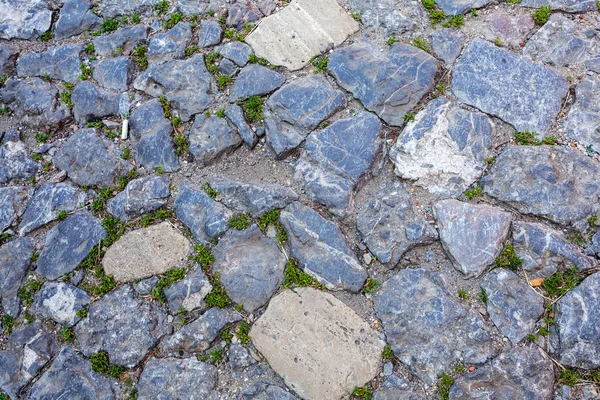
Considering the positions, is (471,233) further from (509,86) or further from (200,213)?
(200,213)

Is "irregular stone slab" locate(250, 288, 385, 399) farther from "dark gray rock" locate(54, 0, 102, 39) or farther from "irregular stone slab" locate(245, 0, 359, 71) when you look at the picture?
"dark gray rock" locate(54, 0, 102, 39)

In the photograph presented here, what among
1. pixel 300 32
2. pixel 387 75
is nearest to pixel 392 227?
pixel 387 75

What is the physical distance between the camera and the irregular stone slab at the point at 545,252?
3793mm

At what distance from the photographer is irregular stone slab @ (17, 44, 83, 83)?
16.7 ft

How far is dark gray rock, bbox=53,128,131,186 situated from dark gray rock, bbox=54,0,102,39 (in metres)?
1.24

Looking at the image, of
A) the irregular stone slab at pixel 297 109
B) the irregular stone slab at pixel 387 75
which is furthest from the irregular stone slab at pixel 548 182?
the irregular stone slab at pixel 297 109

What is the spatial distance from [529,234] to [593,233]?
453 mm

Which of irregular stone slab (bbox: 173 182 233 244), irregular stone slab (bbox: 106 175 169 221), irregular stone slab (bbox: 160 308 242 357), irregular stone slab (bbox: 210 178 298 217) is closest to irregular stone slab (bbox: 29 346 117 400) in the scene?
irregular stone slab (bbox: 160 308 242 357)

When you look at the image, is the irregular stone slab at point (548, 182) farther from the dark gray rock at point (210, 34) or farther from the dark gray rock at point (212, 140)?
the dark gray rock at point (210, 34)

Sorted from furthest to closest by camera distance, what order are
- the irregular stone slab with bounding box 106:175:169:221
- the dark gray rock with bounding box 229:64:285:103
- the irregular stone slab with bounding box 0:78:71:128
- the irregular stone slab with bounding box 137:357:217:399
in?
the irregular stone slab with bounding box 0:78:71:128 → the dark gray rock with bounding box 229:64:285:103 → the irregular stone slab with bounding box 106:175:169:221 → the irregular stone slab with bounding box 137:357:217:399

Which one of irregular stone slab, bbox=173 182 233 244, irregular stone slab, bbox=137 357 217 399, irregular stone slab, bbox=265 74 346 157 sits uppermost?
irregular stone slab, bbox=265 74 346 157

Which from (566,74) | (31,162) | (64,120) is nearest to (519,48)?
(566,74)

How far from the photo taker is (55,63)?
5.16m

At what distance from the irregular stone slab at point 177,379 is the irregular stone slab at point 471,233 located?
6.30 feet
